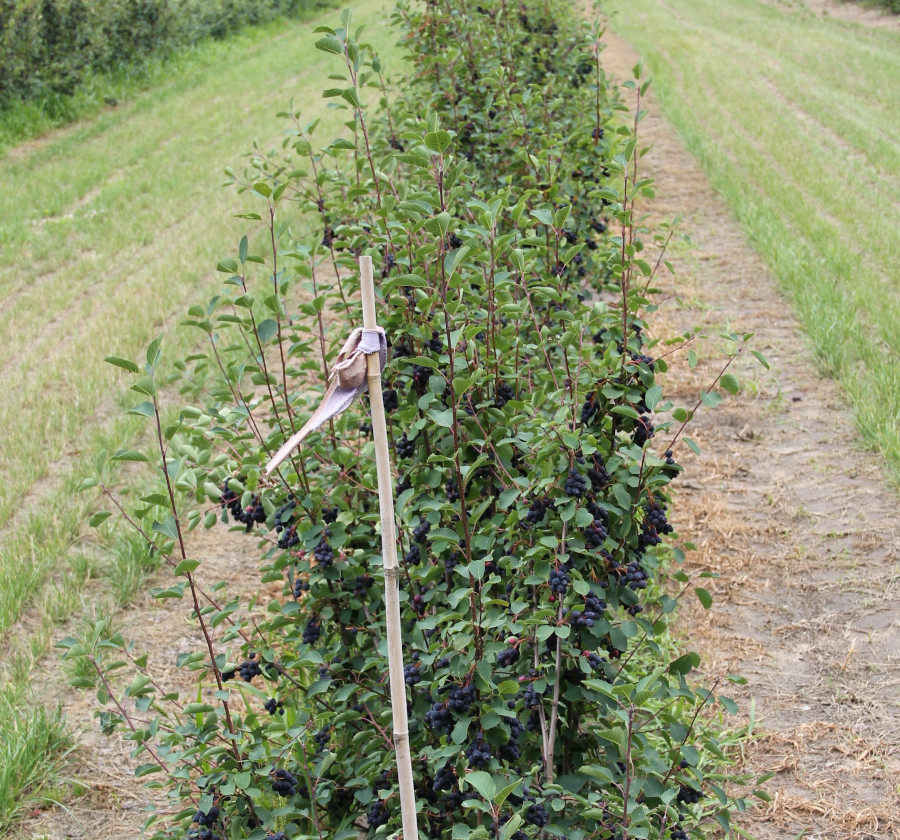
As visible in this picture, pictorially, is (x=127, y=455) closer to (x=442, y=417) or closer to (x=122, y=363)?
(x=122, y=363)

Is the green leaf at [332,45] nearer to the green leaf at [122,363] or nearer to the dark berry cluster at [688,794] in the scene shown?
the green leaf at [122,363]

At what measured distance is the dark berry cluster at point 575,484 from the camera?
79.3 inches

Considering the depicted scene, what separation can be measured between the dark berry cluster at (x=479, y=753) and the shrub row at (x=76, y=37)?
1276 cm

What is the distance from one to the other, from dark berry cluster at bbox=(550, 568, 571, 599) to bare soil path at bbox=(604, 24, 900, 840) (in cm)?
123

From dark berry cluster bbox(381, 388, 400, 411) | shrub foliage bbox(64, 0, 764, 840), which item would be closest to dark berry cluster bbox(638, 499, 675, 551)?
shrub foliage bbox(64, 0, 764, 840)

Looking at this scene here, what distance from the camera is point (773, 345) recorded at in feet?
17.8

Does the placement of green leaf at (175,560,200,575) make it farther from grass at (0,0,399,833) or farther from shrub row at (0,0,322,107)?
shrub row at (0,0,322,107)

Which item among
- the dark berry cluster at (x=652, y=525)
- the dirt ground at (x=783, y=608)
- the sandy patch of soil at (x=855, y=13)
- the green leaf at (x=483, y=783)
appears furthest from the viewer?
the sandy patch of soil at (x=855, y=13)

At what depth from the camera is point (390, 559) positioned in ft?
4.84

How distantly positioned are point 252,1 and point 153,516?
19042 mm

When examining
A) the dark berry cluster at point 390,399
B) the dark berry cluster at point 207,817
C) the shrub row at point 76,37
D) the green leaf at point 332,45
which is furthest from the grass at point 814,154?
the shrub row at point 76,37

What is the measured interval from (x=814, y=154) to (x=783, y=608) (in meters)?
7.35

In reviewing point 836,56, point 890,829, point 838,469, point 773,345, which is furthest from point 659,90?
point 890,829

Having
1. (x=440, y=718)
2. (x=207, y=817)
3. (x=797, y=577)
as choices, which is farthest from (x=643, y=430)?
(x=797, y=577)
